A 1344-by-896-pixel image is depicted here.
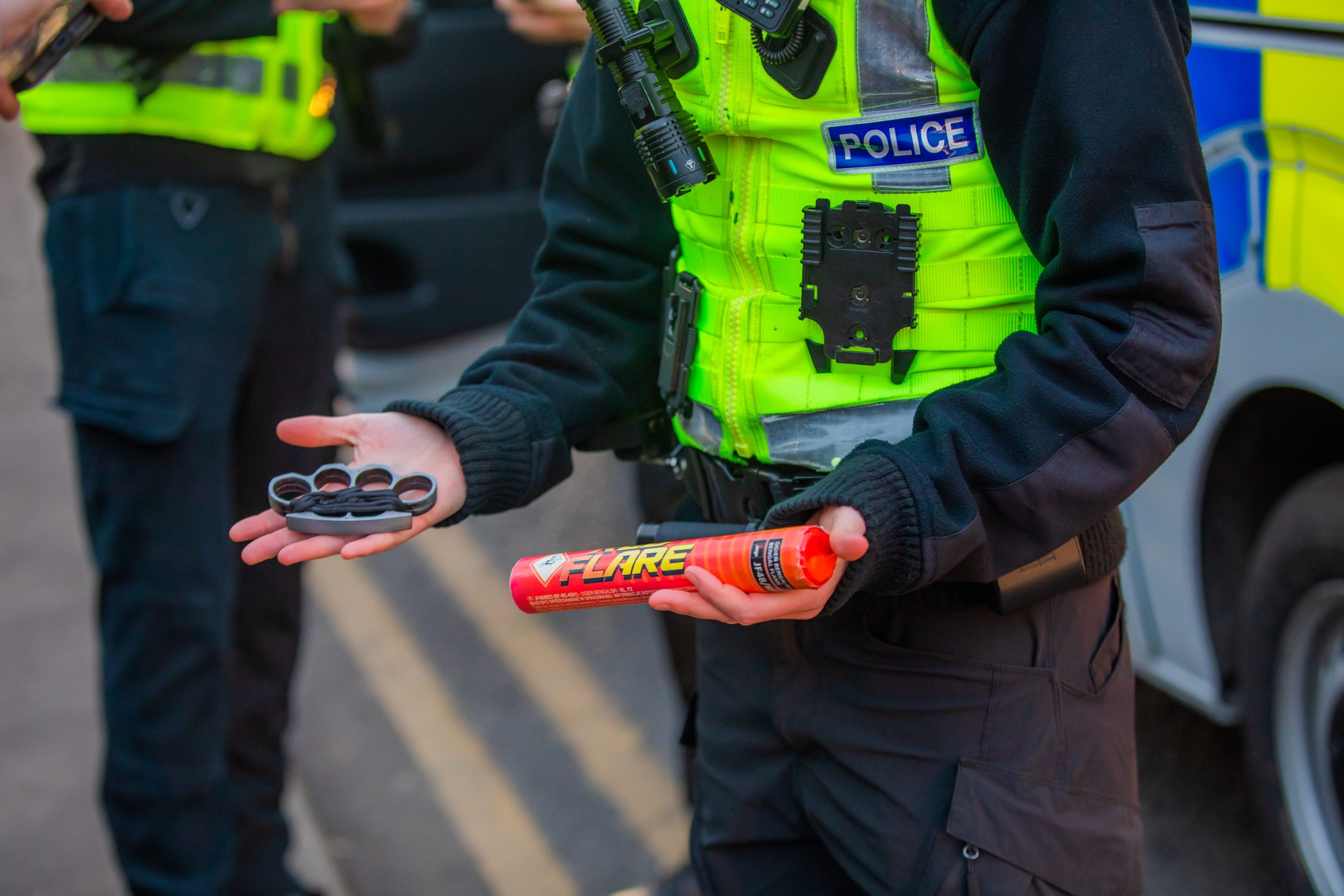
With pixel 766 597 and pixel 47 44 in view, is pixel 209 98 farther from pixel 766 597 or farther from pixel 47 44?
pixel 766 597

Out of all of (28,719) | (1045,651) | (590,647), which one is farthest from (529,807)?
(1045,651)

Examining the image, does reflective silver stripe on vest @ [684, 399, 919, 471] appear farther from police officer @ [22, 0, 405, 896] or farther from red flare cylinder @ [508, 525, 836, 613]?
police officer @ [22, 0, 405, 896]

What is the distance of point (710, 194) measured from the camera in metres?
1.41

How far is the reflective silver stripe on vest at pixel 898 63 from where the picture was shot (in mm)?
1221

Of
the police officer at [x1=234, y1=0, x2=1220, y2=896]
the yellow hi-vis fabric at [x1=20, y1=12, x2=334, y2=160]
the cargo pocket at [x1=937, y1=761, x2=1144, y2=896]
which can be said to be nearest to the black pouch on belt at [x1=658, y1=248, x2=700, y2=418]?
the police officer at [x1=234, y1=0, x2=1220, y2=896]

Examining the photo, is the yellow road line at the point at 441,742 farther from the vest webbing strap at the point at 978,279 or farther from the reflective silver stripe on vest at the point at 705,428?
the vest webbing strap at the point at 978,279

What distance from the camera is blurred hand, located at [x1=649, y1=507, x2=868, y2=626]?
3.76 ft

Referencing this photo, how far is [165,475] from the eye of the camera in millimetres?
2416

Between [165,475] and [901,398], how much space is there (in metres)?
1.62

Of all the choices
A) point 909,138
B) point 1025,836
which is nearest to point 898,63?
point 909,138

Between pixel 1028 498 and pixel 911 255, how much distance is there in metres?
0.27

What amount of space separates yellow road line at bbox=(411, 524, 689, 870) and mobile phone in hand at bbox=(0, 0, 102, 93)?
1935 mm

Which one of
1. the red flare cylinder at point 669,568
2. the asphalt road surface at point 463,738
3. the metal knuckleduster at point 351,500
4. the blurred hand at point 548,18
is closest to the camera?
the red flare cylinder at point 669,568

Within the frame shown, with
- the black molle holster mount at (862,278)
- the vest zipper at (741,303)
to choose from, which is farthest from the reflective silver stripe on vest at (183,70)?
the black molle holster mount at (862,278)
